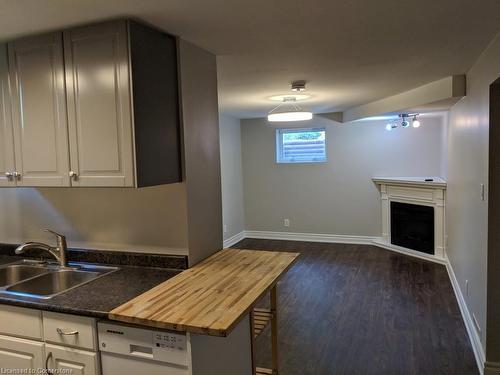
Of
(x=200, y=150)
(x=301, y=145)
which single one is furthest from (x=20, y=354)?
(x=301, y=145)

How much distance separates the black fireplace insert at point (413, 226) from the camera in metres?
5.62

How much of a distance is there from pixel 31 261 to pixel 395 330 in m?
A: 2.93

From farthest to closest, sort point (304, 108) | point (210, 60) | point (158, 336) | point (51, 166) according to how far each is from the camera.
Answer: point (304, 108) < point (210, 60) < point (51, 166) < point (158, 336)

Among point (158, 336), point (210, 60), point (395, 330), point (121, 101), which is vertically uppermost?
point (210, 60)

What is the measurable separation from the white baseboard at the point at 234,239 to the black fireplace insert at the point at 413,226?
2.59 m

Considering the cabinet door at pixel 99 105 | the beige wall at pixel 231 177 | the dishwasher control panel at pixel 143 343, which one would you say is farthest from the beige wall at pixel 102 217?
the beige wall at pixel 231 177

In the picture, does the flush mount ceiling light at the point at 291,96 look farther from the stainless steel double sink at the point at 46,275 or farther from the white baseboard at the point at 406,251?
the white baseboard at the point at 406,251

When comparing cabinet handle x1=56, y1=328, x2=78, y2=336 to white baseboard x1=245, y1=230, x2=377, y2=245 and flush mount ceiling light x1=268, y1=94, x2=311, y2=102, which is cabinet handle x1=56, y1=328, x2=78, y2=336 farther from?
white baseboard x1=245, y1=230, x2=377, y2=245

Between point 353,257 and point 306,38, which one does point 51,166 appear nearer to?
point 306,38

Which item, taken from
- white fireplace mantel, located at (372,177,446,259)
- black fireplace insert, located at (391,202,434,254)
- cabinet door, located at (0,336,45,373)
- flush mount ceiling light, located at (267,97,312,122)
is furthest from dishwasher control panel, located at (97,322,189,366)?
black fireplace insert, located at (391,202,434,254)

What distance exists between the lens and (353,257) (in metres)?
5.77

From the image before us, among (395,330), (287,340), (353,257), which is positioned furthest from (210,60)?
(353,257)

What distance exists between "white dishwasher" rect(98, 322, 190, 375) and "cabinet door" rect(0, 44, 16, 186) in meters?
1.18

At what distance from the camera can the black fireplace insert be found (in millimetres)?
5621
